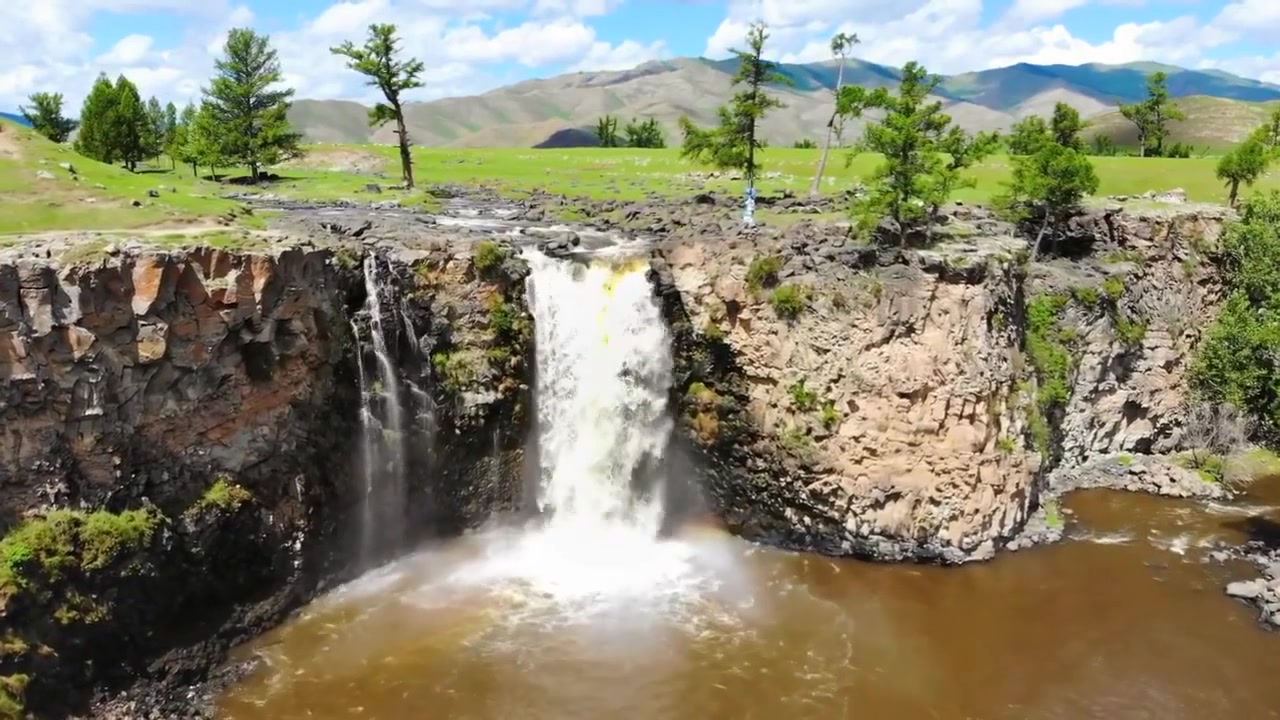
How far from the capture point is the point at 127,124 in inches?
1945

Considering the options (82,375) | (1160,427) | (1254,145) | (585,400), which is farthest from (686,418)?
(1254,145)

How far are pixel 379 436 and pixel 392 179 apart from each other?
114ft

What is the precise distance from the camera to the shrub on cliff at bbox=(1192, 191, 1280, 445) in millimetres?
29266

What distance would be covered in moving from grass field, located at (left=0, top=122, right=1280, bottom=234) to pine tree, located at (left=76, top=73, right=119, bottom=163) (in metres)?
4.06

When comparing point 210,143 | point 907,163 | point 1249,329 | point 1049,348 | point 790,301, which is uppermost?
point 210,143

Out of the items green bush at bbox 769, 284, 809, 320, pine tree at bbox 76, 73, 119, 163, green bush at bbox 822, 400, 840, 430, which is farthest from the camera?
pine tree at bbox 76, 73, 119, 163

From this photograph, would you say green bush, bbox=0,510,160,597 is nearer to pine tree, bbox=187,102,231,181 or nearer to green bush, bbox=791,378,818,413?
green bush, bbox=791,378,818,413

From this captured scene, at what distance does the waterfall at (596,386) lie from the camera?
1134 inches

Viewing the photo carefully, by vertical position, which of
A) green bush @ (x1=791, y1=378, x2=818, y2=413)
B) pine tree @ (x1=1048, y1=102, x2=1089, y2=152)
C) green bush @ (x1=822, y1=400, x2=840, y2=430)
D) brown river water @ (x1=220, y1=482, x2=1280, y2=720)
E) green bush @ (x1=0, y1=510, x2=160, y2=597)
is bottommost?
brown river water @ (x1=220, y1=482, x2=1280, y2=720)

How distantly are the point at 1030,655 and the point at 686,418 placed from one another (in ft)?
41.7

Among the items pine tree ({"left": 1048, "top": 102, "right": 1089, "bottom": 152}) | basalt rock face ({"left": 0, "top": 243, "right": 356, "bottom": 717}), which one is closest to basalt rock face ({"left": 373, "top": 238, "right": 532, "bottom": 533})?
basalt rock face ({"left": 0, "top": 243, "right": 356, "bottom": 717})

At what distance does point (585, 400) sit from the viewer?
2894cm

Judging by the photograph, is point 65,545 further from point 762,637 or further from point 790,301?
point 790,301

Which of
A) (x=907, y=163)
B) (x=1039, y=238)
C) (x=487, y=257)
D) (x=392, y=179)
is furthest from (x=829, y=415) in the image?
(x=392, y=179)
